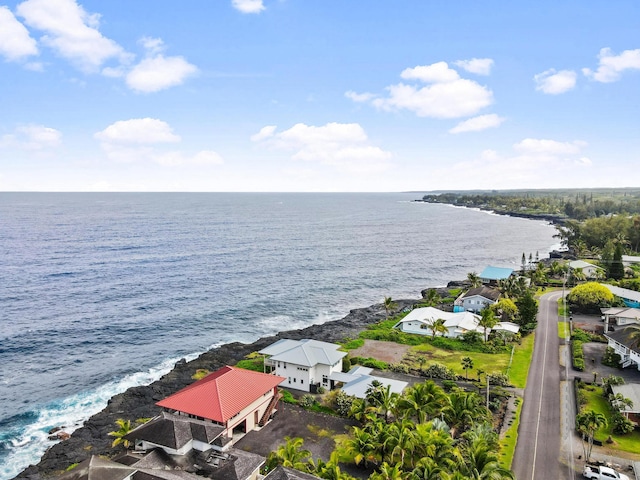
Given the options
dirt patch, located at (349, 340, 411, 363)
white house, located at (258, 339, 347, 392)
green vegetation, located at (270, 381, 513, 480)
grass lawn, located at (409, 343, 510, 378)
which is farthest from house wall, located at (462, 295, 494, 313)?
green vegetation, located at (270, 381, 513, 480)

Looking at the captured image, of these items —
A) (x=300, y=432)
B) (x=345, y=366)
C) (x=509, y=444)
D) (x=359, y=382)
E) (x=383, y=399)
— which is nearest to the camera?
(x=509, y=444)

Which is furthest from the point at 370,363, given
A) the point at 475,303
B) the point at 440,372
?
the point at 475,303

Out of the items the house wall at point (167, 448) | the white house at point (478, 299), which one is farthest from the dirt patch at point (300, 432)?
the white house at point (478, 299)

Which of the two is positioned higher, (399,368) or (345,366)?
(345,366)

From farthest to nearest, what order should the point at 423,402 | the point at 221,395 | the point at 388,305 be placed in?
the point at 388,305, the point at 221,395, the point at 423,402

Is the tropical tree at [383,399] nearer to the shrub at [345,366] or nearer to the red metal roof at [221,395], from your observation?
the red metal roof at [221,395]

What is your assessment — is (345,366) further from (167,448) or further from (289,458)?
(167,448)
